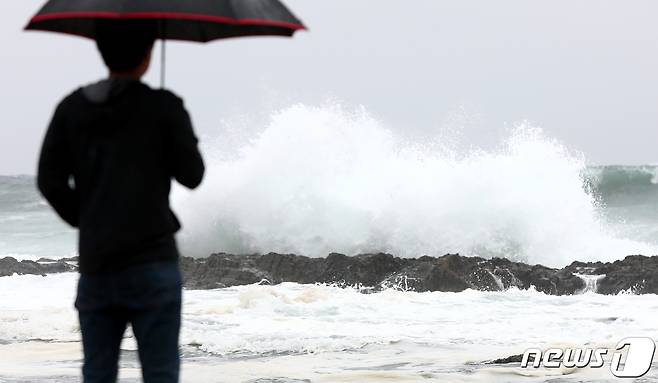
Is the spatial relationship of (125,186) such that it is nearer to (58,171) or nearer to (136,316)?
(58,171)

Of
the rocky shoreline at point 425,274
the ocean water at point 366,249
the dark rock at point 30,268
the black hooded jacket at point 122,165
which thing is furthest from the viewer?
the dark rock at point 30,268

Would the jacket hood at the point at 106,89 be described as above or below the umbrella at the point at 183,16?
below

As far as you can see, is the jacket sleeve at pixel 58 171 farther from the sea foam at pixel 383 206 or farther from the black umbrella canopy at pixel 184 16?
the sea foam at pixel 383 206

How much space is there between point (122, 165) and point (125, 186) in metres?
0.05

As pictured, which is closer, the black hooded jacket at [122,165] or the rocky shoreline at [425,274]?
the black hooded jacket at [122,165]

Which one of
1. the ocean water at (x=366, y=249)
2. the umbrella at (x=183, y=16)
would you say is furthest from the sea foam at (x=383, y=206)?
the umbrella at (x=183, y=16)

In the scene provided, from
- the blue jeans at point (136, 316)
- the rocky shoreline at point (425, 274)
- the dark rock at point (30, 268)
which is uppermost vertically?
the blue jeans at point (136, 316)

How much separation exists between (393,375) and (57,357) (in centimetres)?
241

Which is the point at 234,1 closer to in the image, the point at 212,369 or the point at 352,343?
the point at 212,369

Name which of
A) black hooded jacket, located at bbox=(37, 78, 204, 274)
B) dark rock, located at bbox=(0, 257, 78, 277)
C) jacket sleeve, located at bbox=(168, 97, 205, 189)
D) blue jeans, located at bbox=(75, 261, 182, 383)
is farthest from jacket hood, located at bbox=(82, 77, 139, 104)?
dark rock, located at bbox=(0, 257, 78, 277)

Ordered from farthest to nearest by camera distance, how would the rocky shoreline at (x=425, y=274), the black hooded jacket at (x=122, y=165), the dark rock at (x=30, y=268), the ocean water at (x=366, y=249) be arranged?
the dark rock at (x=30, y=268)
the rocky shoreline at (x=425, y=274)
the ocean water at (x=366, y=249)
the black hooded jacket at (x=122, y=165)

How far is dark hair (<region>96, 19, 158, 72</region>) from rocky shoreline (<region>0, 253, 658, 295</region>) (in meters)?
9.09

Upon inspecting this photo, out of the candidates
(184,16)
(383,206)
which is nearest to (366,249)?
(383,206)

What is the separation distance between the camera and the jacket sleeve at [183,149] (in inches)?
105
